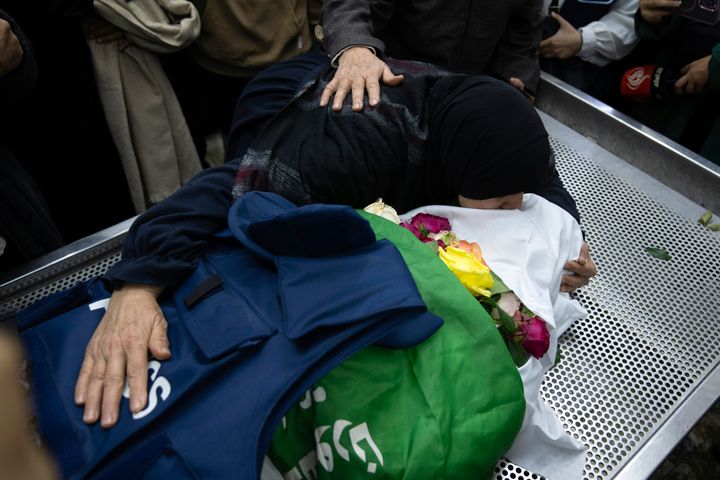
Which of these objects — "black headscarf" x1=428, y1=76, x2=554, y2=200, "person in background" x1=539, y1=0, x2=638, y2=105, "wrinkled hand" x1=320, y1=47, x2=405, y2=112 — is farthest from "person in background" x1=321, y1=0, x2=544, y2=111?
"person in background" x1=539, y1=0, x2=638, y2=105

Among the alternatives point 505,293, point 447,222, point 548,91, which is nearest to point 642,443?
point 505,293

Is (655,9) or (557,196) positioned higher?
(655,9)

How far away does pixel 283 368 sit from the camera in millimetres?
542

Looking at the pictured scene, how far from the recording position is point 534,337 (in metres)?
0.75

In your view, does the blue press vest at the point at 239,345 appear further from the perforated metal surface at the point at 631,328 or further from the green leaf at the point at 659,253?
the green leaf at the point at 659,253

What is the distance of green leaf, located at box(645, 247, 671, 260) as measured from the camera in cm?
104

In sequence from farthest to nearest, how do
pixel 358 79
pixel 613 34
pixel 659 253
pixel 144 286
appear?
1. pixel 613 34
2. pixel 659 253
3. pixel 358 79
4. pixel 144 286

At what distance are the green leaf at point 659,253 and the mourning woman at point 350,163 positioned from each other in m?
0.22

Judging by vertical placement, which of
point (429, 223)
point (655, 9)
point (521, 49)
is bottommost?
point (429, 223)

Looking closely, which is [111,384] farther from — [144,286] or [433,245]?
[433,245]

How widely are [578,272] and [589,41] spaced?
101 centimetres

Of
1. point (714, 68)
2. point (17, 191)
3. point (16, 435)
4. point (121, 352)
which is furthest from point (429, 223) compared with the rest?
point (714, 68)

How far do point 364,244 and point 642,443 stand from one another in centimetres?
54

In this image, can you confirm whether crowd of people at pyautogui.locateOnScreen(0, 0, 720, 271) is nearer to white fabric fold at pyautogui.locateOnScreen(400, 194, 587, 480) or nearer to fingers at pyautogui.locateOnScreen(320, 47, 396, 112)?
fingers at pyautogui.locateOnScreen(320, 47, 396, 112)
